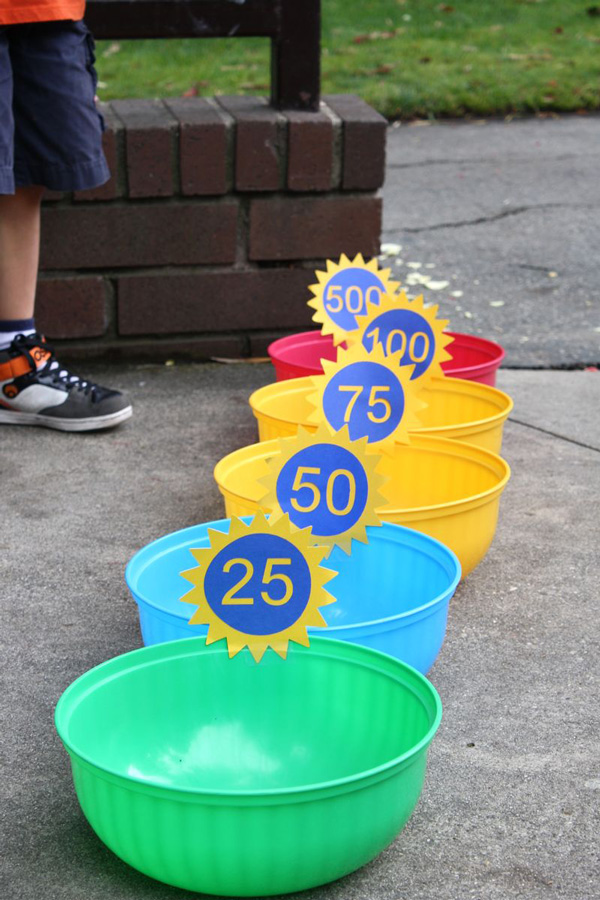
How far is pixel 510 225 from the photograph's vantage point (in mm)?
4336

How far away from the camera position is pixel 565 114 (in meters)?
6.51

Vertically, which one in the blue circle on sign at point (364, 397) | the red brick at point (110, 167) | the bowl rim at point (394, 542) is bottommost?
the bowl rim at point (394, 542)

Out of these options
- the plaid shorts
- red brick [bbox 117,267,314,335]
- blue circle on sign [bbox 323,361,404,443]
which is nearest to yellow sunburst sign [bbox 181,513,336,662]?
blue circle on sign [bbox 323,361,404,443]

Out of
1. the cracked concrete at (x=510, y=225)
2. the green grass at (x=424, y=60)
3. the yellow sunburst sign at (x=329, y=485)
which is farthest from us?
the green grass at (x=424, y=60)

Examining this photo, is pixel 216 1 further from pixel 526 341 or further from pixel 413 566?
pixel 413 566

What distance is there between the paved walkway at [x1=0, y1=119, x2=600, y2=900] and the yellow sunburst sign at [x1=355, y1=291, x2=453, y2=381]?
319 millimetres

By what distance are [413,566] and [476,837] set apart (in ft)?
1.67

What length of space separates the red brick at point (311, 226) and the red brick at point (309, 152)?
42mm

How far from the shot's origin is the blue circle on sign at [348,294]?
7.50ft

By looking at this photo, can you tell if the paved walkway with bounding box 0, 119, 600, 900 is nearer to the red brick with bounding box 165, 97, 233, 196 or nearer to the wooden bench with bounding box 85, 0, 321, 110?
the red brick with bounding box 165, 97, 233, 196

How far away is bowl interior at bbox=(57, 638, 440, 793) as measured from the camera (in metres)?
1.28

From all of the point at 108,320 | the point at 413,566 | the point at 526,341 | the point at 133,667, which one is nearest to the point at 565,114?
the point at 526,341

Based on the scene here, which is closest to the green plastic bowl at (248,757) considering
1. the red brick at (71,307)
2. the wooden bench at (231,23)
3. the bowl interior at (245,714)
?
the bowl interior at (245,714)

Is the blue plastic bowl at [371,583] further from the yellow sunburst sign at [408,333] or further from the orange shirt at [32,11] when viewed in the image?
the orange shirt at [32,11]
